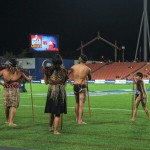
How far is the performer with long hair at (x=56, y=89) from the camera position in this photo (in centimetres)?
1016

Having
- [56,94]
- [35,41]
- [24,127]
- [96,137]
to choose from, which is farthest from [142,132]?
[35,41]

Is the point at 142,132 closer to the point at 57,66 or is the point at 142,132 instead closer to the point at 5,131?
the point at 57,66

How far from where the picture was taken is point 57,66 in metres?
10.2

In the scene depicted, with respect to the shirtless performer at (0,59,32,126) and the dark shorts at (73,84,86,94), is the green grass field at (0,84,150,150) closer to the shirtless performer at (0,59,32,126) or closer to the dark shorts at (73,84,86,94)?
the shirtless performer at (0,59,32,126)

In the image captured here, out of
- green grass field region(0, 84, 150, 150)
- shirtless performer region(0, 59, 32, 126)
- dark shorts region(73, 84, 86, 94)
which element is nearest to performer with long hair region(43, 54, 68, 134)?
green grass field region(0, 84, 150, 150)

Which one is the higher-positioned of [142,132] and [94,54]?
[94,54]

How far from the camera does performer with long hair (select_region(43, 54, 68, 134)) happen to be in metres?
10.2

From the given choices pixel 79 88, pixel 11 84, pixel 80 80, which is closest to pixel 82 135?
pixel 79 88

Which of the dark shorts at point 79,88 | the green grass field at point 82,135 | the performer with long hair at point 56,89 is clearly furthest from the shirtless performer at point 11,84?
the performer with long hair at point 56,89

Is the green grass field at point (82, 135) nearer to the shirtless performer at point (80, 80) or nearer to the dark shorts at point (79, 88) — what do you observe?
the shirtless performer at point (80, 80)

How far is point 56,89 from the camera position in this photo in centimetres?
1024

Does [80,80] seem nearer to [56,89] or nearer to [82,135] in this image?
[56,89]

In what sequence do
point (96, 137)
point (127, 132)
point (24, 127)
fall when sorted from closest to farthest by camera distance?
point (96, 137) → point (127, 132) → point (24, 127)

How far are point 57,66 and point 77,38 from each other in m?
94.2
